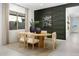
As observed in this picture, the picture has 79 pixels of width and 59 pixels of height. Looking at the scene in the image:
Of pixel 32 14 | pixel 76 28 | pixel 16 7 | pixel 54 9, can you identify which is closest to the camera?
pixel 16 7

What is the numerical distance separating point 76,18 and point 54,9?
6.74 metres

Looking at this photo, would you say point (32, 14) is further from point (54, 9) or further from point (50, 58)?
point (50, 58)

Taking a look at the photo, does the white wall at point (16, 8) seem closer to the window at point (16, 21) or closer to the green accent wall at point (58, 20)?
the window at point (16, 21)

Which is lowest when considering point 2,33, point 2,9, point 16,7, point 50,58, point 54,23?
point 50,58

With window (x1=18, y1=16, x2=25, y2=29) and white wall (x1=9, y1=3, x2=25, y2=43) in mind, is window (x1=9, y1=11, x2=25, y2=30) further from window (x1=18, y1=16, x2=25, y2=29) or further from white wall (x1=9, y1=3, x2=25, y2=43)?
white wall (x1=9, y1=3, x2=25, y2=43)

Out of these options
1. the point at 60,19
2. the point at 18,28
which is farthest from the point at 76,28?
the point at 18,28

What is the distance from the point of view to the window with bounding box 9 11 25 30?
4871mm

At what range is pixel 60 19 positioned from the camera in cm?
533

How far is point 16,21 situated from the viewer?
5211 millimetres

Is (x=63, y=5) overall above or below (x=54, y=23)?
above

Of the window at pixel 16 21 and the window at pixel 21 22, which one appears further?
Result: the window at pixel 21 22

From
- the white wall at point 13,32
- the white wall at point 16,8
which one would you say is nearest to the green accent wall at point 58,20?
the white wall at point 16,8

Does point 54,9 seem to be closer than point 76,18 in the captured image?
Yes

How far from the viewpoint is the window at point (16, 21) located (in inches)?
192
